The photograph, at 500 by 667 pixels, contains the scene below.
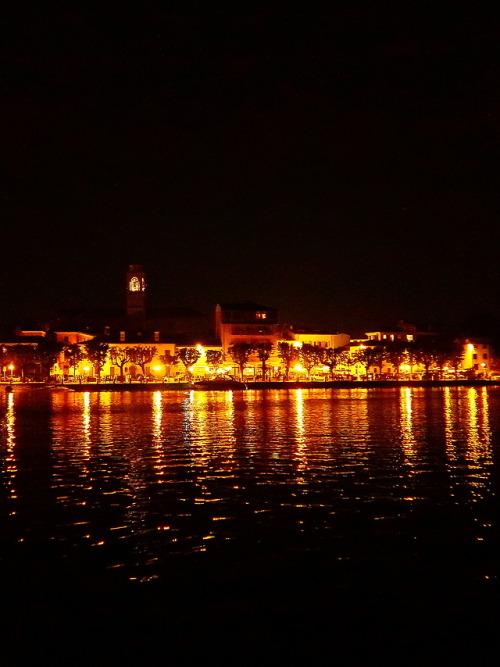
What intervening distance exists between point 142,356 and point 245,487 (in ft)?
219

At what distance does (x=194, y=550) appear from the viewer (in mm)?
11680

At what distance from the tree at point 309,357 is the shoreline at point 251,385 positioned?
221 inches

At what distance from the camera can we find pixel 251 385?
251 feet

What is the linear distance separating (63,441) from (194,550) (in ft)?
54.3

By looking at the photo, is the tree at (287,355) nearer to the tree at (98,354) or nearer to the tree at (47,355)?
the tree at (98,354)

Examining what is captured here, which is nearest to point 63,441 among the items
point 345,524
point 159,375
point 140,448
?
point 140,448

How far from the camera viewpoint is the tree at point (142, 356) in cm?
8212

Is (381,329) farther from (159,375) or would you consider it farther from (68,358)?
(68,358)

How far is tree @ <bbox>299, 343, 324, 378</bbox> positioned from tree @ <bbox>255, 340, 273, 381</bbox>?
12.2ft

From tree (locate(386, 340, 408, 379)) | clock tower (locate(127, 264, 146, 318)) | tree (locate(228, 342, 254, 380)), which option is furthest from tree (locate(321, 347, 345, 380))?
clock tower (locate(127, 264, 146, 318))

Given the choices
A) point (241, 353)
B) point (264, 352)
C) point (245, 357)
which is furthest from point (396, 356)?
point (241, 353)

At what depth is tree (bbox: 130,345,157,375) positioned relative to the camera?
8212 centimetres

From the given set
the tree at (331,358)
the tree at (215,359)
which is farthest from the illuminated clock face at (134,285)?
the tree at (331,358)

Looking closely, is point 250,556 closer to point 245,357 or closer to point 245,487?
point 245,487
